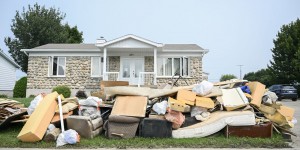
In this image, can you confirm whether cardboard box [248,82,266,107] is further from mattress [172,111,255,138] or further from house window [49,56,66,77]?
house window [49,56,66,77]

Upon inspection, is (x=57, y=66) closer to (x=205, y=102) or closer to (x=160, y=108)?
(x=160, y=108)

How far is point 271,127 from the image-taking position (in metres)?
6.81

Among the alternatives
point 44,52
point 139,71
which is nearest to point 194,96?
point 139,71

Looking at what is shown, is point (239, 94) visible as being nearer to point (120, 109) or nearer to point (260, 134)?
point (260, 134)

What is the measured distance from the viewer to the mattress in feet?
22.2

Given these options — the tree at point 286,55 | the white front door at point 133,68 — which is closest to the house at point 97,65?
the white front door at point 133,68

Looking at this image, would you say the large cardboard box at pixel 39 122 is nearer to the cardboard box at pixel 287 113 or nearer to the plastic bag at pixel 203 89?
the plastic bag at pixel 203 89

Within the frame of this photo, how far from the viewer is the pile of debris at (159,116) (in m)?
→ 6.57

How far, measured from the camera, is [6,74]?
28.2 meters

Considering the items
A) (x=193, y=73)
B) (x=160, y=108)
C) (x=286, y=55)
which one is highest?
(x=286, y=55)

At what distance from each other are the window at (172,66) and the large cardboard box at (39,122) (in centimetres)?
1306

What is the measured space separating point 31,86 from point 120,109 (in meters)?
15.3

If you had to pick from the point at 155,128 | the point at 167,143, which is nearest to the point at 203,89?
the point at 155,128

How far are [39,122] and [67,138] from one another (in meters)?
0.95
